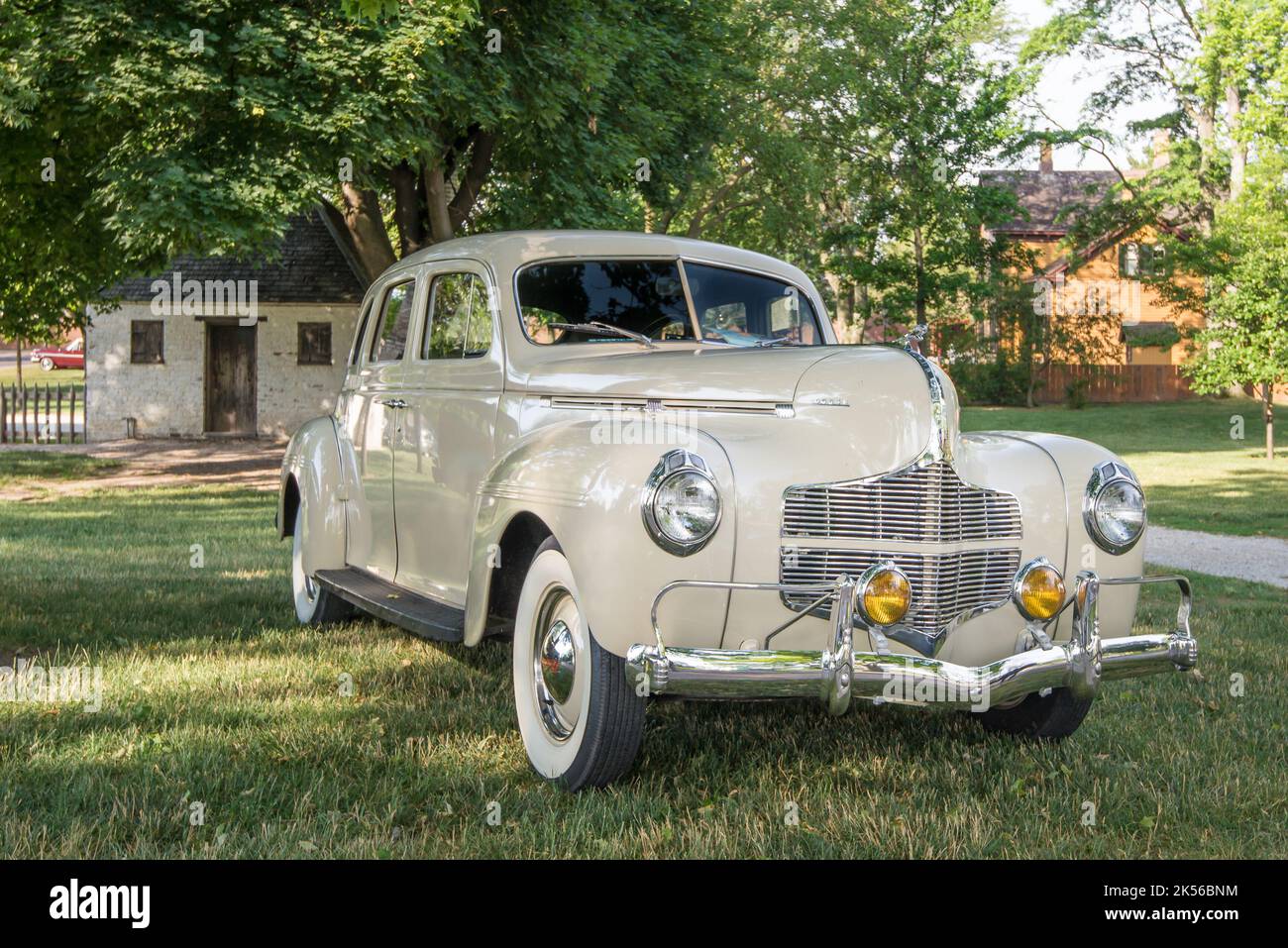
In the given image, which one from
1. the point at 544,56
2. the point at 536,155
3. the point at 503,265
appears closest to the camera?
the point at 503,265

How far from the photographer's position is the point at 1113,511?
14.7ft

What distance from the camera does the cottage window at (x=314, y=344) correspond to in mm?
27156

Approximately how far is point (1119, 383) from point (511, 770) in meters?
37.0

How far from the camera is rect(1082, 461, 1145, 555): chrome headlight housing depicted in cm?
446

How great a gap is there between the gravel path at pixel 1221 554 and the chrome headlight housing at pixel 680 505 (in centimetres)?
710

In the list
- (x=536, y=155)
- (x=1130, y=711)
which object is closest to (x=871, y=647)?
(x=1130, y=711)

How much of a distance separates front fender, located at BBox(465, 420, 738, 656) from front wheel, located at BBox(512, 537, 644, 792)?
0.43 feet

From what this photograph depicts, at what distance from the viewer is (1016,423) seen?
30.2 m

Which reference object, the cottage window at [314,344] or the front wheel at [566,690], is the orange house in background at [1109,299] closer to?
the cottage window at [314,344]

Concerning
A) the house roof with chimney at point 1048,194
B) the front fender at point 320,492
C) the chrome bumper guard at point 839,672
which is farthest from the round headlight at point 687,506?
the house roof with chimney at point 1048,194

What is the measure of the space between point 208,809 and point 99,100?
34.4 feet

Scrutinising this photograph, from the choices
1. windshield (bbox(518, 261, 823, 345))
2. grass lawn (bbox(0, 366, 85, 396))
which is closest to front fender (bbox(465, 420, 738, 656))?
windshield (bbox(518, 261, 823, 345))

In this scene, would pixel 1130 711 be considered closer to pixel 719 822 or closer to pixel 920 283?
pixel 719 822

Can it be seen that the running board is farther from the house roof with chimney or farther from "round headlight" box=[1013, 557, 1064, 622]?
the house roof with chimney
